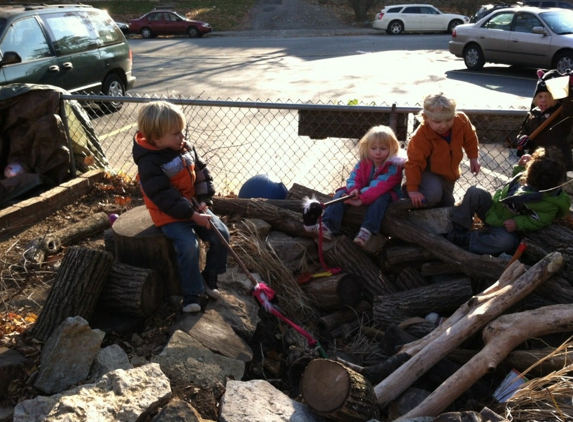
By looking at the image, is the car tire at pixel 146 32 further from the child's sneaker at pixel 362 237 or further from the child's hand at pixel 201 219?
the child's hand at pixel 201 219

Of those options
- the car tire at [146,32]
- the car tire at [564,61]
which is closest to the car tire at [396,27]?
the car tire at [146,32]

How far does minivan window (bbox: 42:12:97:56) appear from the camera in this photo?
9484 mm

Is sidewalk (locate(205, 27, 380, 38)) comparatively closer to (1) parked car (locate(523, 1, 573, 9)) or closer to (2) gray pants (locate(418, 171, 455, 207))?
(1) parked car (locate(523, 1, 573, 9))

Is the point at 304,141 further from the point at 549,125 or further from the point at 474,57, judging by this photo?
the point at 474,57

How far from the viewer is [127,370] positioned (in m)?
3.43

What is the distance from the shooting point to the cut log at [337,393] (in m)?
3.24

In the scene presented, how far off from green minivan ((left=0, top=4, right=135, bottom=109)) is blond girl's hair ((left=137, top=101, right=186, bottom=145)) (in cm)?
532

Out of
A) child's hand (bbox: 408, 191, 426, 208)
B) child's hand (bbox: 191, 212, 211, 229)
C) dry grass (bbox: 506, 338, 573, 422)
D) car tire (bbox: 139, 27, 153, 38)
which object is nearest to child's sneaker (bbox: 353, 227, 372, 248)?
child's hand (bbox: 408, 191, 426, 208)

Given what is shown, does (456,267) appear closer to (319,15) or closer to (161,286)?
(161,286)

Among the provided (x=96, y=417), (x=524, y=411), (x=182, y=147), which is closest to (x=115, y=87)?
(x=182, y=147)

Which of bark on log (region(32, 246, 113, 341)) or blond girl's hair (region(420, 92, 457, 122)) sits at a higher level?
blond girl's hair (region(420, 92, 457, 122))

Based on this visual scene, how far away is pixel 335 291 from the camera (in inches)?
185

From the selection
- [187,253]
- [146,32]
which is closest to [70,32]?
[187,253]

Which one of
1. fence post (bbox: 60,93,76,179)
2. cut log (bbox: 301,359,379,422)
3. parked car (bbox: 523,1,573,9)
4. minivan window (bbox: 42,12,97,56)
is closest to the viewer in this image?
cut log (bbox: 301,359,379,422)
